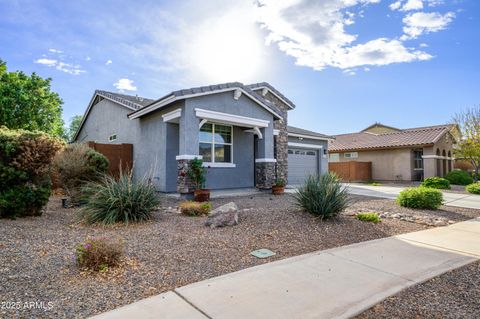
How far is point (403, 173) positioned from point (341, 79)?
12483 mm

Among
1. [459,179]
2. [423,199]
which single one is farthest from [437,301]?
[459,179]

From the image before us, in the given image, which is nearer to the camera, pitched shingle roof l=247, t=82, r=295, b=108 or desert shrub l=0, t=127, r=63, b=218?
desert shrub l=0, t=127, r=63, b=218

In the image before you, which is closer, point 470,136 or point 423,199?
point 423,199

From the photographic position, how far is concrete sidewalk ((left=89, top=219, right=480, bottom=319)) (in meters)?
2.99

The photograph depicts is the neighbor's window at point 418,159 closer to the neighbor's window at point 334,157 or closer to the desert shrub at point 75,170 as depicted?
the neighbor's window at point 334,157

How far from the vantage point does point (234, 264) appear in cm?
438

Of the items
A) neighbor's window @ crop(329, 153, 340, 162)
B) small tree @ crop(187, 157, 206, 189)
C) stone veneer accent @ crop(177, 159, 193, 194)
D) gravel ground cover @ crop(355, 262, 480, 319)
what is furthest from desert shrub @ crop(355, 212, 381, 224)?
neighbor's window @ crop(329, 153, 340, 162)

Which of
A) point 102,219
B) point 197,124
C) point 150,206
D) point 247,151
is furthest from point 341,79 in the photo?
point 102,219

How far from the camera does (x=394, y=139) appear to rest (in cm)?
2520

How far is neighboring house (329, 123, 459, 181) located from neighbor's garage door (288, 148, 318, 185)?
8.30 meters

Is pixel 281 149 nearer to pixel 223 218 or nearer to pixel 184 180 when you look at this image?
pixel 184 180

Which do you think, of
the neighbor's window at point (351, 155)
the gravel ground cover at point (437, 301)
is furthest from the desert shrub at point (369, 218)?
the neighbor's window at point (351, 155)

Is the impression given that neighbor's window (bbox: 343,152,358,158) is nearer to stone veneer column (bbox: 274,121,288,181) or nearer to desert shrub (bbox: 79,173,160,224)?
stone veneer column (bbox: 274,121,288,181)

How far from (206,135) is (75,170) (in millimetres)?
5105
